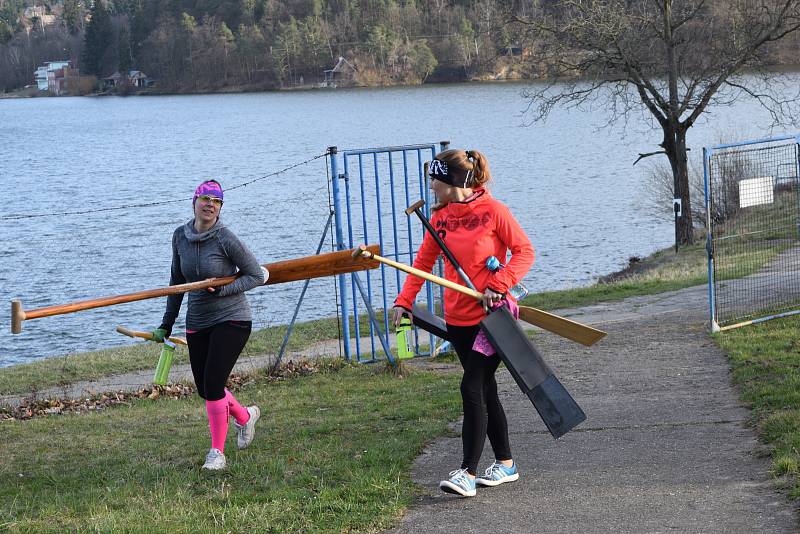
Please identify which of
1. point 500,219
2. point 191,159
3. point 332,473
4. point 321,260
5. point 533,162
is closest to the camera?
point 500,219

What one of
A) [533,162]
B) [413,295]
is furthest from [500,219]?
[533,162]

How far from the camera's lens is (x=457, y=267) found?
17.7 feet

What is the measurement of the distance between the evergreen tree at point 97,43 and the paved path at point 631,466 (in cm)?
16315

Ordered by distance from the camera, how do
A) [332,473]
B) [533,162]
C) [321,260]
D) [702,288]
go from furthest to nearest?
[533,162] < [702,288] < [321,260] < [332,473]

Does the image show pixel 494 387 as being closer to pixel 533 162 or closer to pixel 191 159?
pixel 533 162

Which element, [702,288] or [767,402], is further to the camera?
[702,288]

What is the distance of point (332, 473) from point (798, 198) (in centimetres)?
870

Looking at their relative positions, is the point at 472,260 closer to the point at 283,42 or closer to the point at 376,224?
the point at 376,224

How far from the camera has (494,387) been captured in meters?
5.54

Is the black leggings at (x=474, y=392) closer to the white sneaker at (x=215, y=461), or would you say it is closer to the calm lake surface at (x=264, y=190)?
the white sneaker at (x=215, y=461)

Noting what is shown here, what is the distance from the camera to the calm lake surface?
898 inches

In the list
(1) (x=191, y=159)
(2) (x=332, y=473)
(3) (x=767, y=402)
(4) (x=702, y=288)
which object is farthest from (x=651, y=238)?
(1) (x=191, y=159)

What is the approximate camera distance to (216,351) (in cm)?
613

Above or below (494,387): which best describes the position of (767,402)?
below
